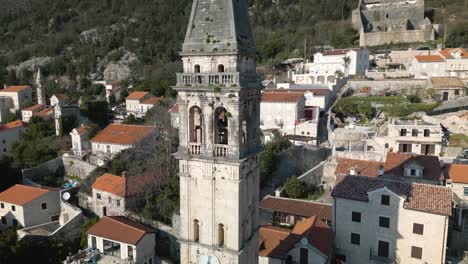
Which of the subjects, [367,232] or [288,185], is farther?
[288,185]

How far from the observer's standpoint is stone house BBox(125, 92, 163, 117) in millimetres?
64875

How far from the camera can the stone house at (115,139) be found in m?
45.6

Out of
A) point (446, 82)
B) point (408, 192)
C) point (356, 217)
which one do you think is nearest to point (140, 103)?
point (356, 217)

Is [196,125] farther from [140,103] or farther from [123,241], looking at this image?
[140,103]

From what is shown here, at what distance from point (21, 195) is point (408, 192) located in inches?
1478

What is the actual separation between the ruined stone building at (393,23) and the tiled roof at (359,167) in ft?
177

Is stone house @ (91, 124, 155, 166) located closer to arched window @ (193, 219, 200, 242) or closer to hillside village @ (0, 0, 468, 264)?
hillside village @ (0, 0, 468, 264)

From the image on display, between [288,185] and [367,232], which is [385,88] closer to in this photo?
[288,185]

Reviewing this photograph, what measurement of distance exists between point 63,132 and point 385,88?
52.9 m

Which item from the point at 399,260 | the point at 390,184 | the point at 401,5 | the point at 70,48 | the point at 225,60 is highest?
the point at 401,5

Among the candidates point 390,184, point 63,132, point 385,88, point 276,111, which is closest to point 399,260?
point 390,184

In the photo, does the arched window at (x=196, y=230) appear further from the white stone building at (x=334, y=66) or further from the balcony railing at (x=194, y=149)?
the white stone building at (x=334, y=66)

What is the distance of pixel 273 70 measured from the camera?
7525 centimetres

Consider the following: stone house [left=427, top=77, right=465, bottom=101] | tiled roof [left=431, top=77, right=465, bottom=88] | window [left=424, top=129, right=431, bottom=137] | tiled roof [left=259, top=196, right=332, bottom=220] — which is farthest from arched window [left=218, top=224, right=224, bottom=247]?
tiled roof [left=431, top=77, right=465, bottom=88]
